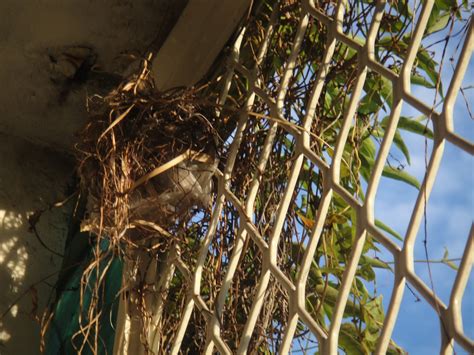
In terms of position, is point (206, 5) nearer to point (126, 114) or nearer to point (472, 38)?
point (126, 114)

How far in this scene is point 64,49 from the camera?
1965 millimetres

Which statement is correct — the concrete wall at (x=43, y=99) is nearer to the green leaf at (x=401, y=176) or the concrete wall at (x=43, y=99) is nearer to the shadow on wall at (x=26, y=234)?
the shadow on wall at (x=26, y=234)

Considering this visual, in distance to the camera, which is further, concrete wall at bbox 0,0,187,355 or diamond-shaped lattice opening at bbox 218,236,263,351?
concrete wall at bbox 0,0,187,355

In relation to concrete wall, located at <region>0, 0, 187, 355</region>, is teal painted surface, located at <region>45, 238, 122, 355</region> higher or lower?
lower

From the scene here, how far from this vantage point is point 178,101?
1.61 meters

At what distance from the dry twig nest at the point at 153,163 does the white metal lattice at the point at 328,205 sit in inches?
1.9

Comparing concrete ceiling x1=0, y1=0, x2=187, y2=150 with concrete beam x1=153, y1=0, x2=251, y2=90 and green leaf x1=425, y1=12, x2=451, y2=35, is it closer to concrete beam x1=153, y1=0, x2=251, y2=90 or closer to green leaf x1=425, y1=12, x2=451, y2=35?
concrete beam x1=153, y1=0, x2=251, y2=90

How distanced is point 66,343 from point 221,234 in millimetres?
463

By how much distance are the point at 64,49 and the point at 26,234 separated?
1.29ft

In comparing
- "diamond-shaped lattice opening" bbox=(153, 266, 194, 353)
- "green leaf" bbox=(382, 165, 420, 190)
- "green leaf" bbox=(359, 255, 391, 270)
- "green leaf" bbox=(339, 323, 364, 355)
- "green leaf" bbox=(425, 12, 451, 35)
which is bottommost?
"diamond-shaped lattice opening" bbox=(153, 266, 194, 353)

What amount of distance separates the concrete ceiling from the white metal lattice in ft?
0.92

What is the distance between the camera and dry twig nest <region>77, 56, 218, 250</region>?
1.59 m

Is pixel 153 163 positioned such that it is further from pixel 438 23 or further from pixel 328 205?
pixel 438 23

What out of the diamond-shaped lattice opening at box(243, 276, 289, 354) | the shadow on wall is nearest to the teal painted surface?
the shadow on wall
